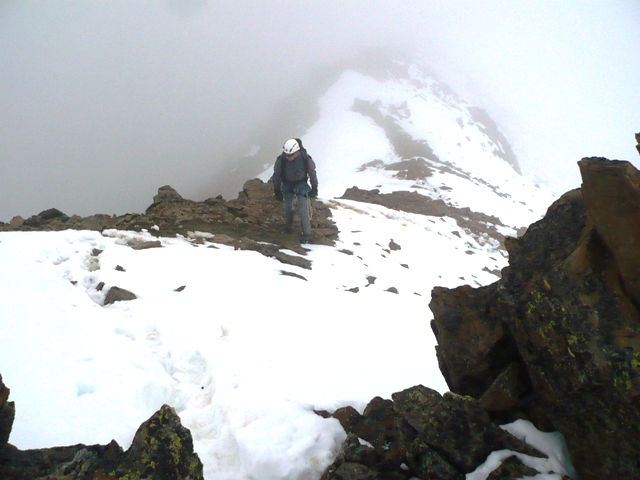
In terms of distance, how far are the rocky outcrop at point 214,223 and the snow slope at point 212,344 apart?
0.82m

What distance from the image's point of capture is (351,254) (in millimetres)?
14625

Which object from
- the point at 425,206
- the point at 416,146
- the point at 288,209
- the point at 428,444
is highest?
the point at 416,146

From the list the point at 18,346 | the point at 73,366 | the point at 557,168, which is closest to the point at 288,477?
the point at 73,366

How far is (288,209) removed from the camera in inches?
573

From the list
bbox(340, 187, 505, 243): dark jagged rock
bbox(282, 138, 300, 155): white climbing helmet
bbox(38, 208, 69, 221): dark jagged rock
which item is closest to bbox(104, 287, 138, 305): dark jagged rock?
bbox(282, 138, 300, 155): white climbing helmet

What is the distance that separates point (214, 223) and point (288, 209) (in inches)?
118

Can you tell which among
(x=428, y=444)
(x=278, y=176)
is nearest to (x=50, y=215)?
(x=278, y=176)

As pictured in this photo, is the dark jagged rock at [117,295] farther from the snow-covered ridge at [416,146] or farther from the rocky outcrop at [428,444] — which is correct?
the snow-covered ridge at [416,146]

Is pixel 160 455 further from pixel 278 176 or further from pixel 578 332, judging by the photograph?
pixel 278 176

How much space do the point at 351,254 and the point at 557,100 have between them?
12076 centimetres

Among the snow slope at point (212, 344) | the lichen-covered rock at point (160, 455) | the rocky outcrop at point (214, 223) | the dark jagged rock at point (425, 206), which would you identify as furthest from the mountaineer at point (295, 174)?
the dark jagged rock at point (425, 206)

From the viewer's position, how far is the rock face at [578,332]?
128 inches

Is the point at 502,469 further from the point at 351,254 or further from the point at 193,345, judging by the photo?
the point at 351,254

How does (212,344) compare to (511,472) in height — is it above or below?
above
